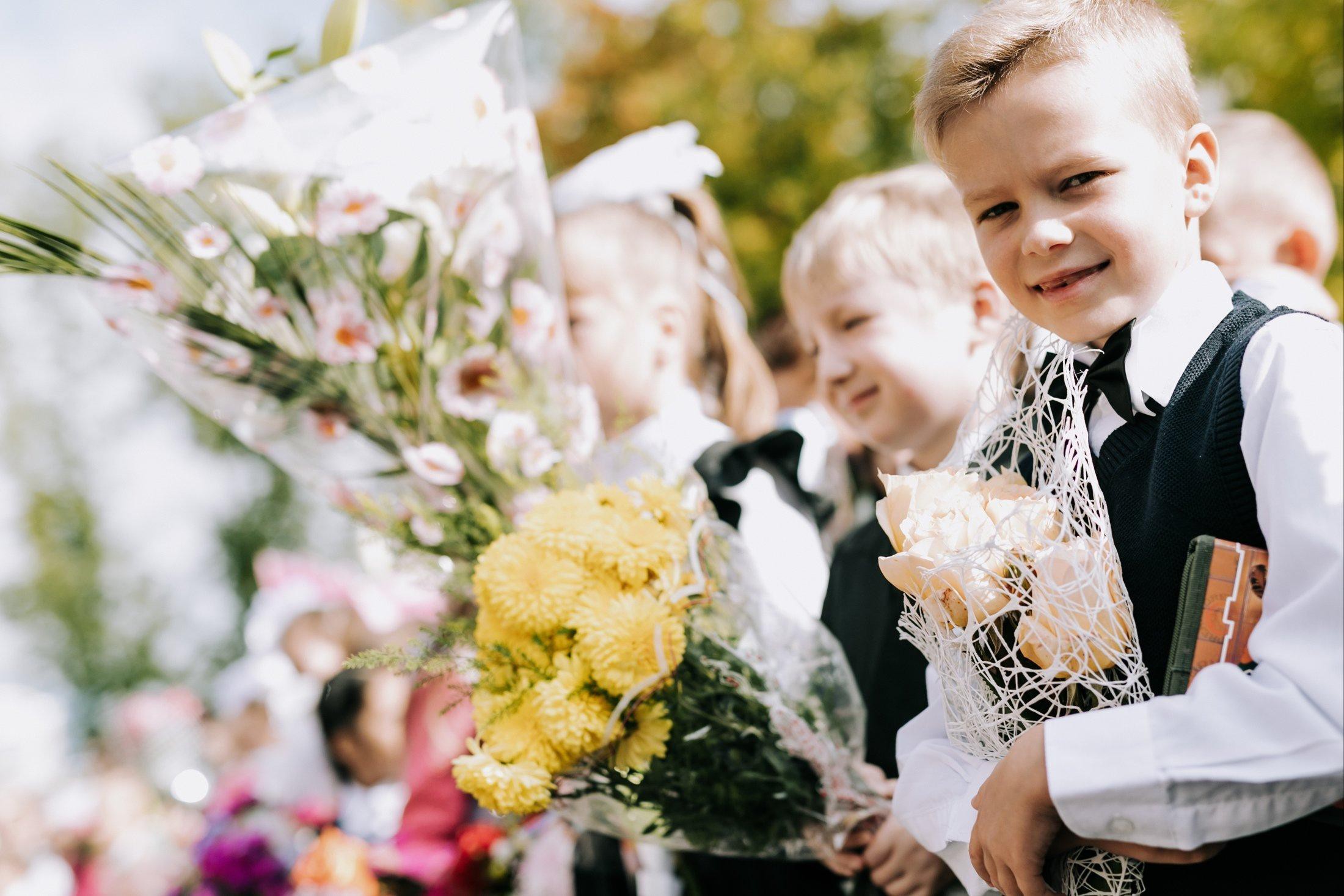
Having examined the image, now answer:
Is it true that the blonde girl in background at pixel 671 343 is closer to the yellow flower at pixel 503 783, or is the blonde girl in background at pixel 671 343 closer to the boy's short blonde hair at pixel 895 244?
the boy's short blonde hair at pixel 895 244

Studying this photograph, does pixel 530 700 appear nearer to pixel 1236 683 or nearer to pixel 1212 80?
pixel 1236 683

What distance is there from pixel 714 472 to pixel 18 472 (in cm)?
1360

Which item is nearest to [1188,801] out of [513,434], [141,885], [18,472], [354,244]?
[513,434]

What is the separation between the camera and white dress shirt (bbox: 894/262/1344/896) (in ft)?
3.26

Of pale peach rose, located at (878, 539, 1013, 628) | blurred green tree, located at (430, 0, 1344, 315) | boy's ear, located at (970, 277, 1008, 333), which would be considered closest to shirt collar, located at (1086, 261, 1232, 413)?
pale peach rose, located at (878, 539, 1013, 628)

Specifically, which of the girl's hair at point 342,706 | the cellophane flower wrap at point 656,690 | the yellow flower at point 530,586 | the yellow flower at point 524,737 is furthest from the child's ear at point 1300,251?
the girl's hair at point 342,706

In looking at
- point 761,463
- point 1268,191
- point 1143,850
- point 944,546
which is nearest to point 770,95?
point 1268,191

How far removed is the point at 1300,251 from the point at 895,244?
5.12 feet

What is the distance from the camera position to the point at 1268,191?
311cm

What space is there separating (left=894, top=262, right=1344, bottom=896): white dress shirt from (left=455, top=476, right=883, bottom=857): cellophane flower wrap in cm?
75

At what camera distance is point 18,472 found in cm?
1324

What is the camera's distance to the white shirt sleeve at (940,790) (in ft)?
4.53

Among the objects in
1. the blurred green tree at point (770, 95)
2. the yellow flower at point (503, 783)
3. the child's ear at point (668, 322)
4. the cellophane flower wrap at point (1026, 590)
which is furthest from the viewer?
the blurred green tree at point (770, 95)

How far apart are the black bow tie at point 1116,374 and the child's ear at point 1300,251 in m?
2.25
